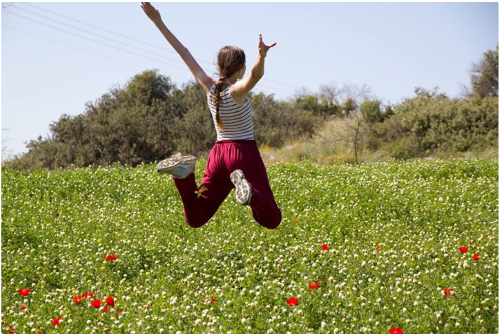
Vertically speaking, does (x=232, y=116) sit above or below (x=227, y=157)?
above

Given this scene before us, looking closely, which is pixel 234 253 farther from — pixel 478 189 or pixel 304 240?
pixel 478 189

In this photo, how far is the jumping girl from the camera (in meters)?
5.28

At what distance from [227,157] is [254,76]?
0.98 m

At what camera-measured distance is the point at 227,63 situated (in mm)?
5305

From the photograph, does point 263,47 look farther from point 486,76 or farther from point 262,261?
point 486,76

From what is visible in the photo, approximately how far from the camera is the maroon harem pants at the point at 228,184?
17.5 ft

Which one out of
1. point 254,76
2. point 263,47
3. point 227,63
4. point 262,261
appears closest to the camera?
point 263,47

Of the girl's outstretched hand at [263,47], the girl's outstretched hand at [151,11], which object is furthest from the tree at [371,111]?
the girl's outstretched hand at [263,47]

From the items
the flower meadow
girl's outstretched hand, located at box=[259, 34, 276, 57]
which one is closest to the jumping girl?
girl's outstretched hand, located at box=[259, 34, 276, 57]

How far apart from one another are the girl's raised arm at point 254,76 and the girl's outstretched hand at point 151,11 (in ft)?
3.21

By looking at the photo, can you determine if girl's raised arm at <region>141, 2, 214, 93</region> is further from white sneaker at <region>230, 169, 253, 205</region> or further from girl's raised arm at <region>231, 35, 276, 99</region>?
white sneaker at <region>230, 169, 253, 205</region>

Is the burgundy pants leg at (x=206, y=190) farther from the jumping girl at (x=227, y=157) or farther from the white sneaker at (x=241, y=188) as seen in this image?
the white sneaker at (x=241, y=188)

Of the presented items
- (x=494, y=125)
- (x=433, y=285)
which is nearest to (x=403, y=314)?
(x=433, y=285)

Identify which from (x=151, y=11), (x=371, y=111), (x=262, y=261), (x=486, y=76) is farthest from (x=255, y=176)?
(x=486, y=76)
